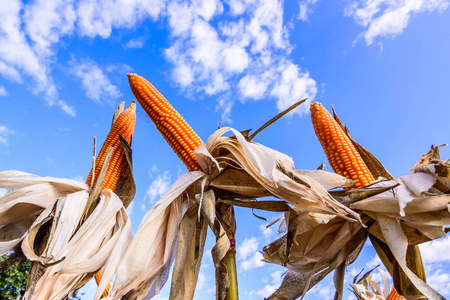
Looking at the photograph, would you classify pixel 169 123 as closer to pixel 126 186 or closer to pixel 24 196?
pixel 126 186

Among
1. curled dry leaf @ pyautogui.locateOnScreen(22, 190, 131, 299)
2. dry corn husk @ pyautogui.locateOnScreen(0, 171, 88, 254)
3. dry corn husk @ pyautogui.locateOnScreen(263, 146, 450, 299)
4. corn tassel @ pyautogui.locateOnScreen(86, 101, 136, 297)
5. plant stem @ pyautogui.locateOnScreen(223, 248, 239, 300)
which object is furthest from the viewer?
corn tassel @ pyautogui.locateOnScreen(86, 101, 136, 297)

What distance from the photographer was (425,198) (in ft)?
5.13

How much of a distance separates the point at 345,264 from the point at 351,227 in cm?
31

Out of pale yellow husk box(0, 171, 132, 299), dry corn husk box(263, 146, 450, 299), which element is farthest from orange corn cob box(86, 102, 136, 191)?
dry corn husk box(263, 146, 450, 299)

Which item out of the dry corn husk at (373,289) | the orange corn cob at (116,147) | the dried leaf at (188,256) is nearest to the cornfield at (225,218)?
the dried leaf at (188,256)

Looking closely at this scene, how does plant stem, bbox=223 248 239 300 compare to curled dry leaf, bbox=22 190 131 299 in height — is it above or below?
below

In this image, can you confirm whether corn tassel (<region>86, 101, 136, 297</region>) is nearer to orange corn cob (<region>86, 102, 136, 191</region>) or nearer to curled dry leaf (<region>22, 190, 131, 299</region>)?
orange corn cob (<region>86, 102, 136, 191</region>)

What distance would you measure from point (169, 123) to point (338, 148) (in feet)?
3.82

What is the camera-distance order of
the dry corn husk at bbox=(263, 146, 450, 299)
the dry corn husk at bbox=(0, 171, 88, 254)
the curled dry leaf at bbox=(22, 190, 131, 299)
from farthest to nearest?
the dry corn husk at bbox=(0, 171, 88, 254)
the curled dry leaf at bbox=(22, 190, 131, 299)
the dry corn husk at bbox=(263, 146, 450, 299)

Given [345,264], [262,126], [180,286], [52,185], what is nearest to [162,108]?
[262,126]

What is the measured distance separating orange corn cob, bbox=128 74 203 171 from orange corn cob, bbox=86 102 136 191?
0.47 meters

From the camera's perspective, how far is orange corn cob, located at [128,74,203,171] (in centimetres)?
209

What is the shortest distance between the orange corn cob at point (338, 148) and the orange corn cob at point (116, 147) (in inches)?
60.5

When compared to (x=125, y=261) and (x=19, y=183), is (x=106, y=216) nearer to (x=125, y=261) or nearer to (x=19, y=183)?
(x=125, y=261)
